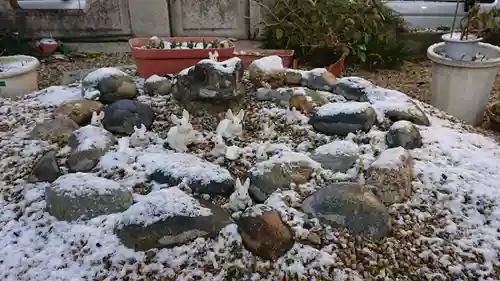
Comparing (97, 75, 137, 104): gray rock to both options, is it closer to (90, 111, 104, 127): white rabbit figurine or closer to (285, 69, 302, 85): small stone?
(90, 111, 104, 127): white rabbit figurine

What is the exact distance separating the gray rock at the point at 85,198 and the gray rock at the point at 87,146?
21 cm

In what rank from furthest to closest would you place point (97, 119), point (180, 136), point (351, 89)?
1. point (351, 89)
2. point (97, 119)
3. point (180, 136)

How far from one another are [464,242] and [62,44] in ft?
13.0

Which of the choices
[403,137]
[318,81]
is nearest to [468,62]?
[318,81]

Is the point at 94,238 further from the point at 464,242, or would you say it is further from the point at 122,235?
the point at 464,242

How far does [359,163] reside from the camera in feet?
6.03

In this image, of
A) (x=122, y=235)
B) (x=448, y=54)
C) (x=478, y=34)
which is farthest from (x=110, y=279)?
(x=478, y=34)

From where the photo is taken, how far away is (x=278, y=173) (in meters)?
1.74

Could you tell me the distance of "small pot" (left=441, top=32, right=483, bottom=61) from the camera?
3.04 m

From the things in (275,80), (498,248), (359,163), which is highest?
(275,80)

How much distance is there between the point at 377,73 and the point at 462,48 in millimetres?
1201

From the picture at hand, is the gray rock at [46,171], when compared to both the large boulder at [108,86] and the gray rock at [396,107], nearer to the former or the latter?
the large boulder at [108,86]

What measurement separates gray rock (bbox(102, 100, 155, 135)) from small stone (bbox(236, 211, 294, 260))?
866 millimetres

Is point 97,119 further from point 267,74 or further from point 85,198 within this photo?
point 267,74
